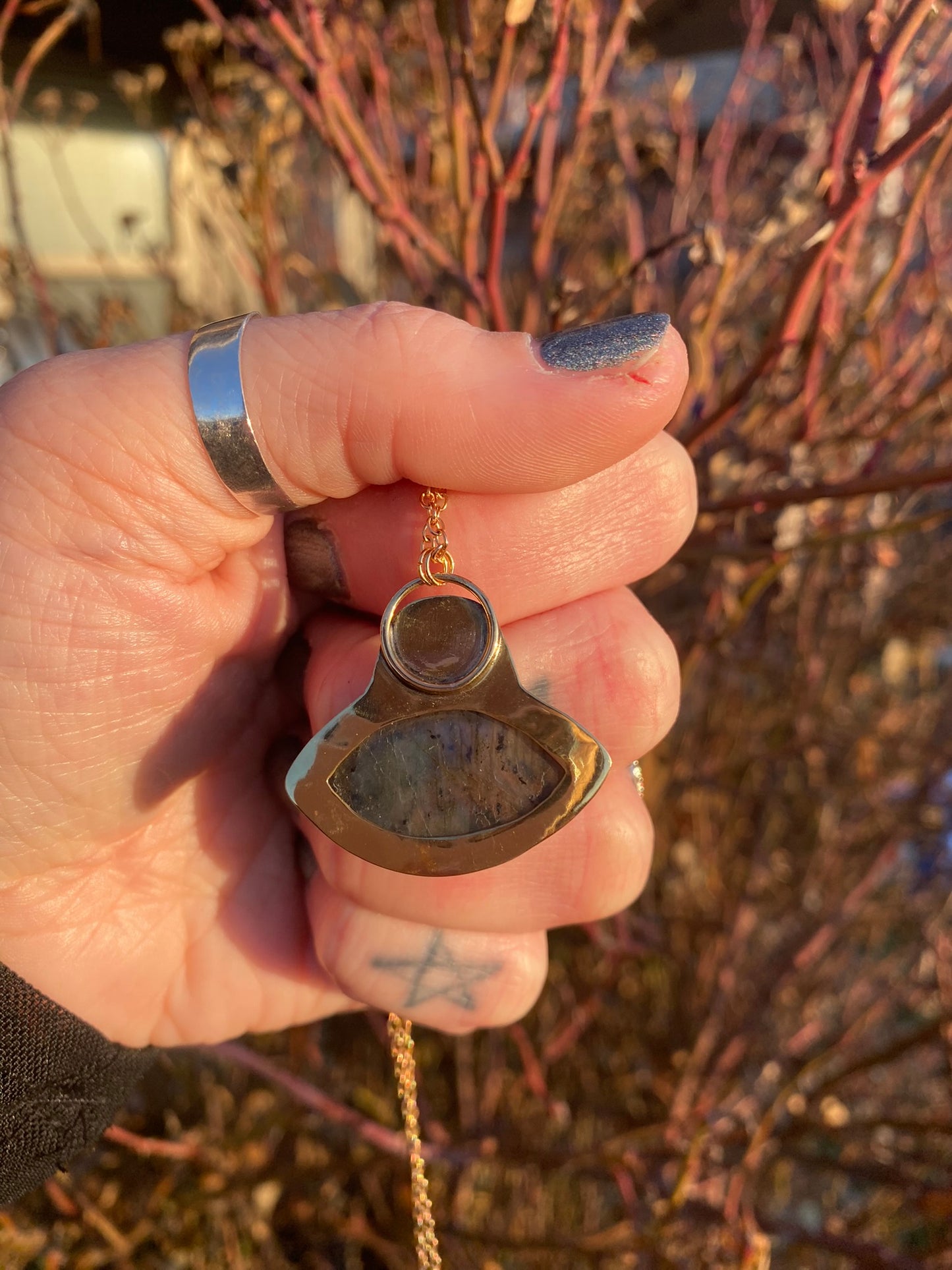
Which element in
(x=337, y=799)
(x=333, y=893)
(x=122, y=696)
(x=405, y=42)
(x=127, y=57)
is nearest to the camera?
(x=337, y=799)

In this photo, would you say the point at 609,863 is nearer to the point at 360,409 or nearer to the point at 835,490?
the point at 835,490

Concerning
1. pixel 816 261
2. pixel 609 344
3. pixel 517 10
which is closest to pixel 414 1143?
pixel 609 344

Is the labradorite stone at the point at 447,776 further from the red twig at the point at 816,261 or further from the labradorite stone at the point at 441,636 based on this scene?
the red twig at the point at 816,261

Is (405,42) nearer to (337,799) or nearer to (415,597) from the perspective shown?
(415,597)

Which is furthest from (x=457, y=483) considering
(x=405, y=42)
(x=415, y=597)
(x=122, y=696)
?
(x=405, y=42)

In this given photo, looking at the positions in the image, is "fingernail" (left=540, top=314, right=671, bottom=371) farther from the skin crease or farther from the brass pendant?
the brass pendant
